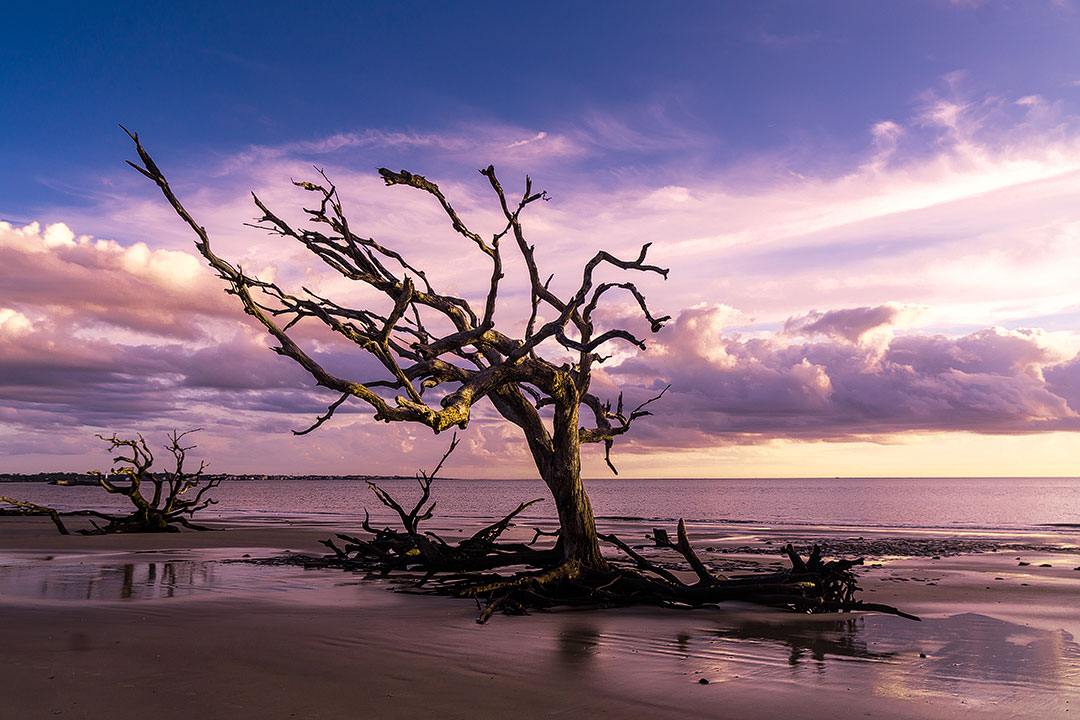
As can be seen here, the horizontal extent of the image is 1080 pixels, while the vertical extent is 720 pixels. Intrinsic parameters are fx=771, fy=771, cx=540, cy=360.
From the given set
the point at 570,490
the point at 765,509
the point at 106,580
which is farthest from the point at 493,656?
the point at 765,509

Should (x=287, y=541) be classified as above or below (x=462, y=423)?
below

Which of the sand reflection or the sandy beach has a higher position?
the sandy beach

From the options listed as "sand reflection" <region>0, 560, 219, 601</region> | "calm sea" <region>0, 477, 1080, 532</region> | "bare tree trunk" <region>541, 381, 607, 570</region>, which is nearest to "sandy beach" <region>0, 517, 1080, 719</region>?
"sand reflection" <region>0, 560, 219, 601</region>

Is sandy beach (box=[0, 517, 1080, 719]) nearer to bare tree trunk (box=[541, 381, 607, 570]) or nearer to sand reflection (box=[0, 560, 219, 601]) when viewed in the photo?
sand reflection (box=[0, 560, 219, 601])

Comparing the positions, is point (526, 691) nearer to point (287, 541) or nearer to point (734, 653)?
point (734, 653)

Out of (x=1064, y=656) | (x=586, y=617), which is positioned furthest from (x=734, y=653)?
(x=1064, y=656)

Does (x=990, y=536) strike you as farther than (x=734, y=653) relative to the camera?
Yes

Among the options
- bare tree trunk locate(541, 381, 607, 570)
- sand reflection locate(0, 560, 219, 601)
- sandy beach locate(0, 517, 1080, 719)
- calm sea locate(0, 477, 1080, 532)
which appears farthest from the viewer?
calm sea locate(0, 477, 1080, 532)

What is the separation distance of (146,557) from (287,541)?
7.49m

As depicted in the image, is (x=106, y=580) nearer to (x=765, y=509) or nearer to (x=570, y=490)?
(x=570, y=490)

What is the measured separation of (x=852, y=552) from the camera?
25.6m

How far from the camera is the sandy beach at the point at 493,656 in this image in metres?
6.40

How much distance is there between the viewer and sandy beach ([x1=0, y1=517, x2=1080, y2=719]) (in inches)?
252

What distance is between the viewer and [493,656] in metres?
8.16
